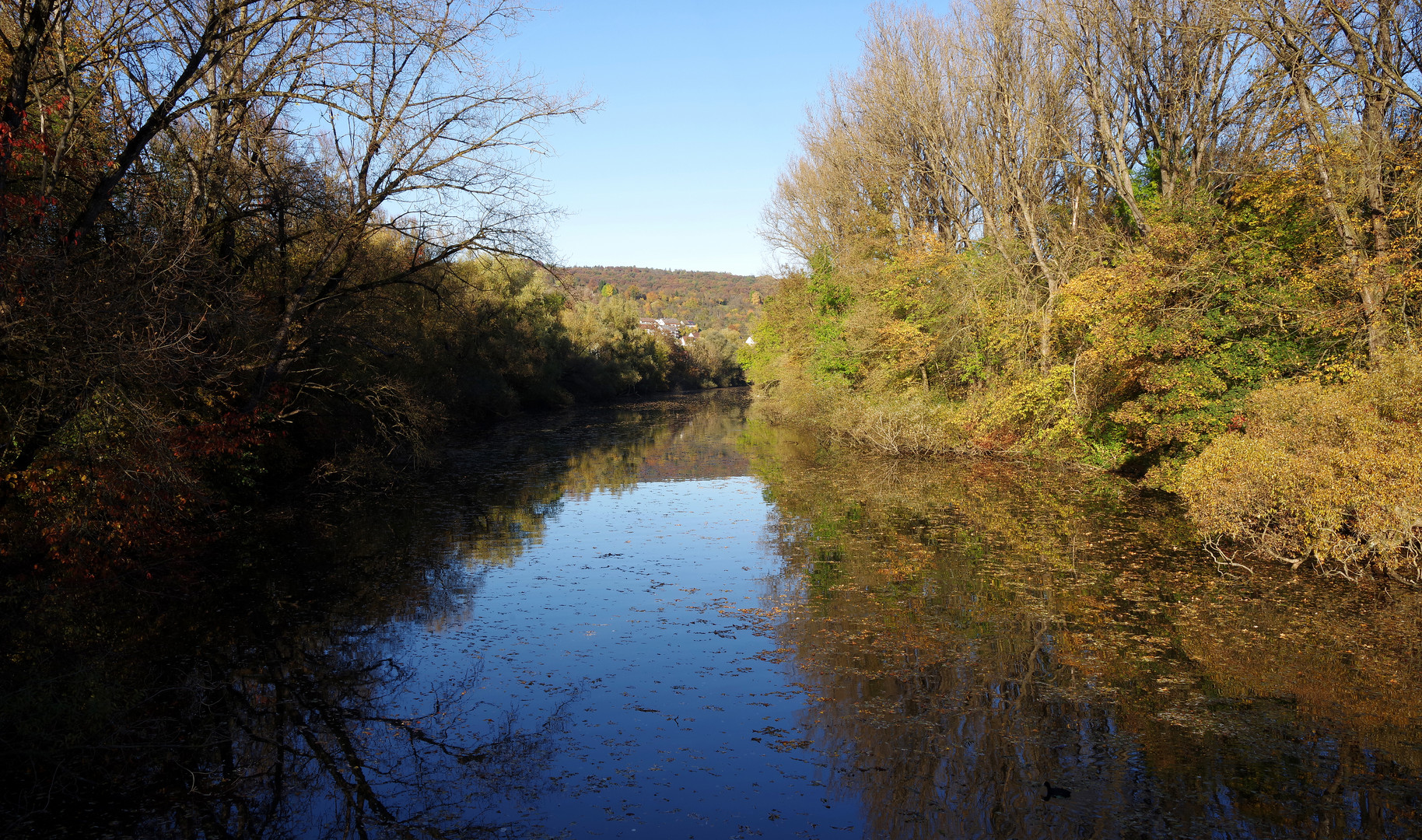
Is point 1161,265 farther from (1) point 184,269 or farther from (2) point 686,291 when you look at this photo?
(2) point 686,291

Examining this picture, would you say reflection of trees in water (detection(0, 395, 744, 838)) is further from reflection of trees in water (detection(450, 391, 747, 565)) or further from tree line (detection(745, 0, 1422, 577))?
tree line (detection(745, 0, 1422, 577))

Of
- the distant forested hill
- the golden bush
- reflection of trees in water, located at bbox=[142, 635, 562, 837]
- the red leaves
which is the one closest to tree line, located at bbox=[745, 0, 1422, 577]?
the golden bush

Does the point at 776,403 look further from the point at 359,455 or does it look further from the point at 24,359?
the point at 24,359

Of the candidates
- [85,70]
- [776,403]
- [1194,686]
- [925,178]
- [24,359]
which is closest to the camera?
[1194,686]

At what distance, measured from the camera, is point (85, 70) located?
10.6 metres

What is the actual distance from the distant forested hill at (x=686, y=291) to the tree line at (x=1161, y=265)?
84.5 metres

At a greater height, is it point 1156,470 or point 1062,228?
point 1062,228

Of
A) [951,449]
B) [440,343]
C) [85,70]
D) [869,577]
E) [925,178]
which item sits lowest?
[869,577]

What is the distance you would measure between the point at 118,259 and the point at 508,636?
5.43 m

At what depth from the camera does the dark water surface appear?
206 inches

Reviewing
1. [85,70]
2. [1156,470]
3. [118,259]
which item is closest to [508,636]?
[118,259]

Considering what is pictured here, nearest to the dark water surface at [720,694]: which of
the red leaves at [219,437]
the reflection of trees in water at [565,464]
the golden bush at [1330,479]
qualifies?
the golden bush at [1330,479]

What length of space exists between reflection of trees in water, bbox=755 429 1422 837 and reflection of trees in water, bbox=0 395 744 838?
2.75 m

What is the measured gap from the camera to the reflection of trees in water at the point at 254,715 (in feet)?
17.2
